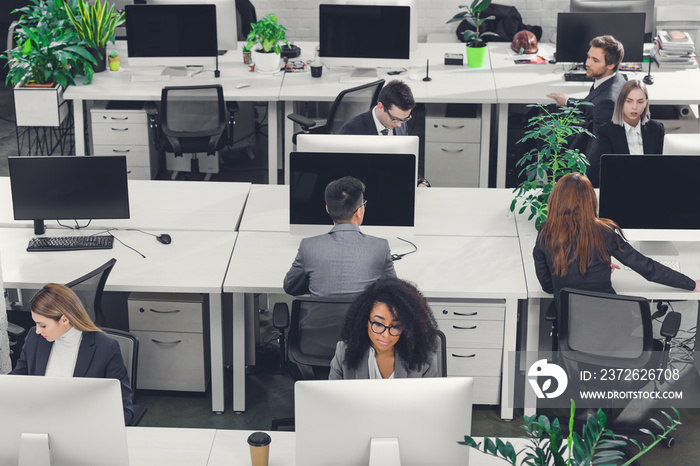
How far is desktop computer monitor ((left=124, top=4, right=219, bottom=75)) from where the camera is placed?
6340mm

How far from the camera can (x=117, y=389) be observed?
2600 millimetres

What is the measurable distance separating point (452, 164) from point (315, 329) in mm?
2892

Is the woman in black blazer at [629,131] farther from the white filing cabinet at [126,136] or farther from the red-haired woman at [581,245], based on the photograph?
the white filing cabinet at [126,136]

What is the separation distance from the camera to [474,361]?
427 cm

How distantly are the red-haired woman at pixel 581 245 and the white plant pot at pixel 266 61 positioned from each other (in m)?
3.06

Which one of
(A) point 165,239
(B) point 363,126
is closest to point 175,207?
(A) point 165,239

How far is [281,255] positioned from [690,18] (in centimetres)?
502

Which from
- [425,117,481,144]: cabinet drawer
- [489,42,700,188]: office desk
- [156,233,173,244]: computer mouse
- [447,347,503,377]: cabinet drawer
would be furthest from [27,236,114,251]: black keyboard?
[489,42,700,188]: office desk

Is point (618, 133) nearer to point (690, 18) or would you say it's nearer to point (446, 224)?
point (446, 224)

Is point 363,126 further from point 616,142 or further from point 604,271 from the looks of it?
point 604,271

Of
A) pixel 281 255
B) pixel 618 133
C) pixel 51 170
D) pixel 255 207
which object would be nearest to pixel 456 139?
pixel 618 133

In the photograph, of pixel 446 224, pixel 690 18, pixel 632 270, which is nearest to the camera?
pixel 632 270

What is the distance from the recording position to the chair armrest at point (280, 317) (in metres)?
3.84

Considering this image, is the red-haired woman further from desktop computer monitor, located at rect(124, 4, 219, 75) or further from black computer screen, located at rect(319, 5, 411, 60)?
desktop computer monitor, located at rect(124, 4, 219, 75)
